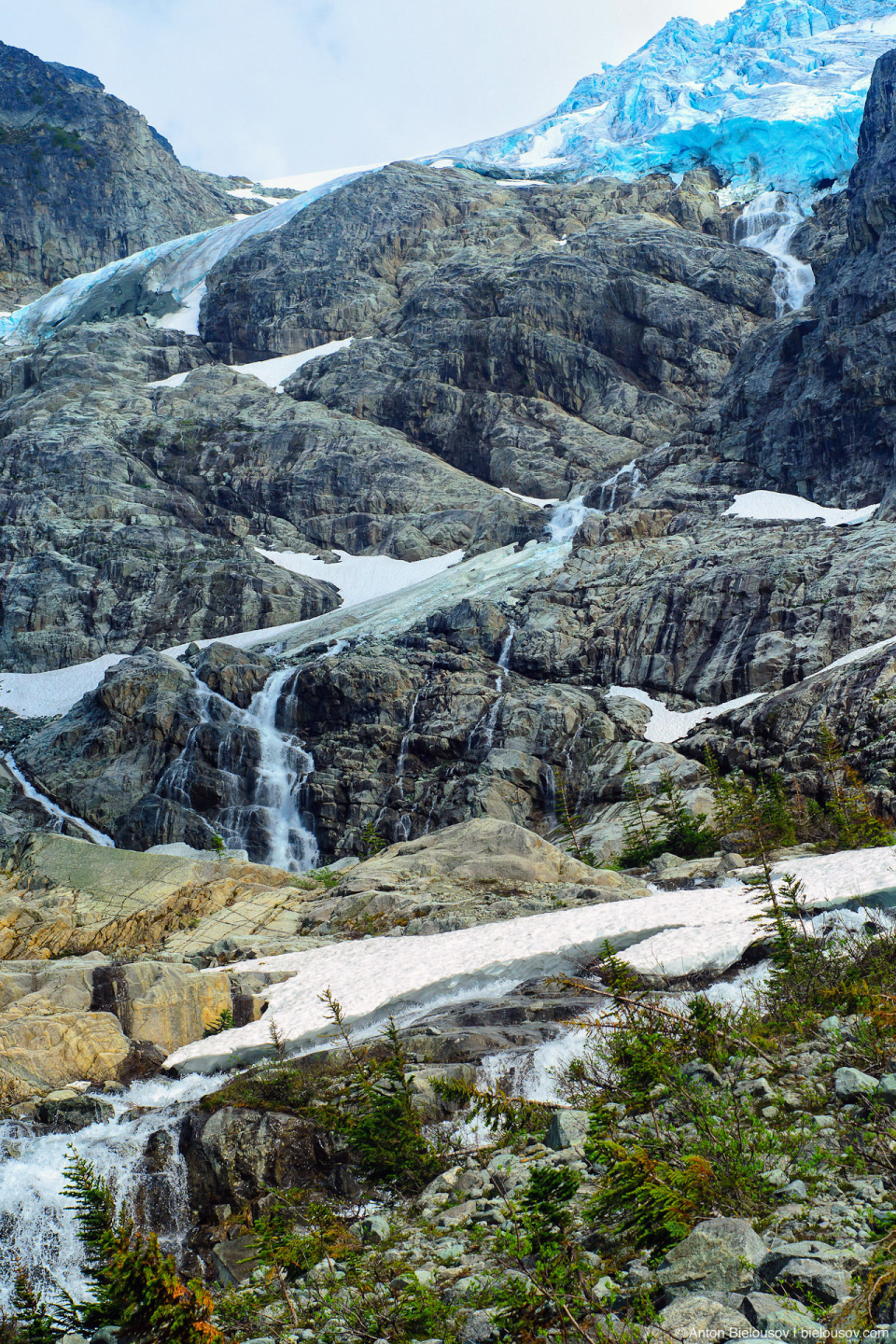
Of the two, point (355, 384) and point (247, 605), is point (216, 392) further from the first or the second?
point (247, 605)

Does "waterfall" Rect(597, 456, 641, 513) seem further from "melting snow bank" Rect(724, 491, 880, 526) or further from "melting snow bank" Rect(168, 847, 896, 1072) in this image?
"melting snow bank" Rect(168, 847, 896, 1072)

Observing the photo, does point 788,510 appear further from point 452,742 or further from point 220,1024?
point 220,1024

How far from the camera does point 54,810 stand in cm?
4244

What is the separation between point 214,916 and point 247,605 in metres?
45.3

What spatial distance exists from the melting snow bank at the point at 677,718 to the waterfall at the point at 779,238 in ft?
187

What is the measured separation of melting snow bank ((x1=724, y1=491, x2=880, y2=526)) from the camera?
5478 cm

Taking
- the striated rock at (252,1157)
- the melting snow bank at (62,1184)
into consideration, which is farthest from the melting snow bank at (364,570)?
the striated rock at (252,1157)

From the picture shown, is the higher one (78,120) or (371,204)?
(78,120)

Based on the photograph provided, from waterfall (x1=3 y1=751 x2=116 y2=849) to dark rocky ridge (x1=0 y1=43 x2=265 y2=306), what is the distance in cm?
9357

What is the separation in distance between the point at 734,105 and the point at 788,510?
82779mm

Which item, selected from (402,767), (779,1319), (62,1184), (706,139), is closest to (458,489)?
→ (402,767)

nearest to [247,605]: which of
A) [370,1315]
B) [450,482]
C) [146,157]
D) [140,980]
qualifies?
[450,482]

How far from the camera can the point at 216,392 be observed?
8538cm

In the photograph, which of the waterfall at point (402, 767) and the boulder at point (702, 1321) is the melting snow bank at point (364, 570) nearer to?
the waterfall at point (402, 767)
